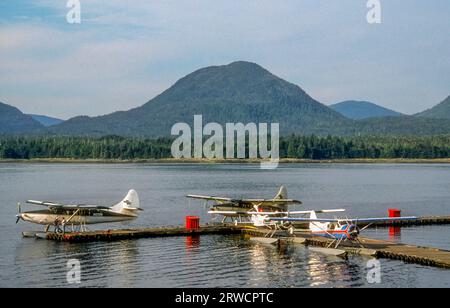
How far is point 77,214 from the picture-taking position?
4831 centimetres

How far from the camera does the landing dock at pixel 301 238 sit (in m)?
37.8

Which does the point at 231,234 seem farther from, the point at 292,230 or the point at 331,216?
the point at 331,216

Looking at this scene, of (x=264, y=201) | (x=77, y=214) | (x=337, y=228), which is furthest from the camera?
(x=264, y=201)

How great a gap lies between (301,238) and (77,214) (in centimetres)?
1585

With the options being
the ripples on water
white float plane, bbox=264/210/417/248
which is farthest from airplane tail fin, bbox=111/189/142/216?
white float plane, bbox=264/210/417/248

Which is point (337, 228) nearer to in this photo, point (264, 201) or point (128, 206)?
point (264, 201)

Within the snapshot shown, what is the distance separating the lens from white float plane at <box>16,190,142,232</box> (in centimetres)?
4716

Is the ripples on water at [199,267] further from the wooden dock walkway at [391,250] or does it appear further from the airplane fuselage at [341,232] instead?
the airplane fuselage at [341,232]

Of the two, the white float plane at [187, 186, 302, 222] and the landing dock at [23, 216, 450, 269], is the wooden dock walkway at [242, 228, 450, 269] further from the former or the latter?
the white float plane at [187, 186, 302, 222]

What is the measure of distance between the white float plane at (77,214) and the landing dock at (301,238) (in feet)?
3.74

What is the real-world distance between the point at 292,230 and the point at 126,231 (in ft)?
38.0

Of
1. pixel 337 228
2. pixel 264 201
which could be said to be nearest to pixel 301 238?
pixel 337 228

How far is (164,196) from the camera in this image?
91.2 m
